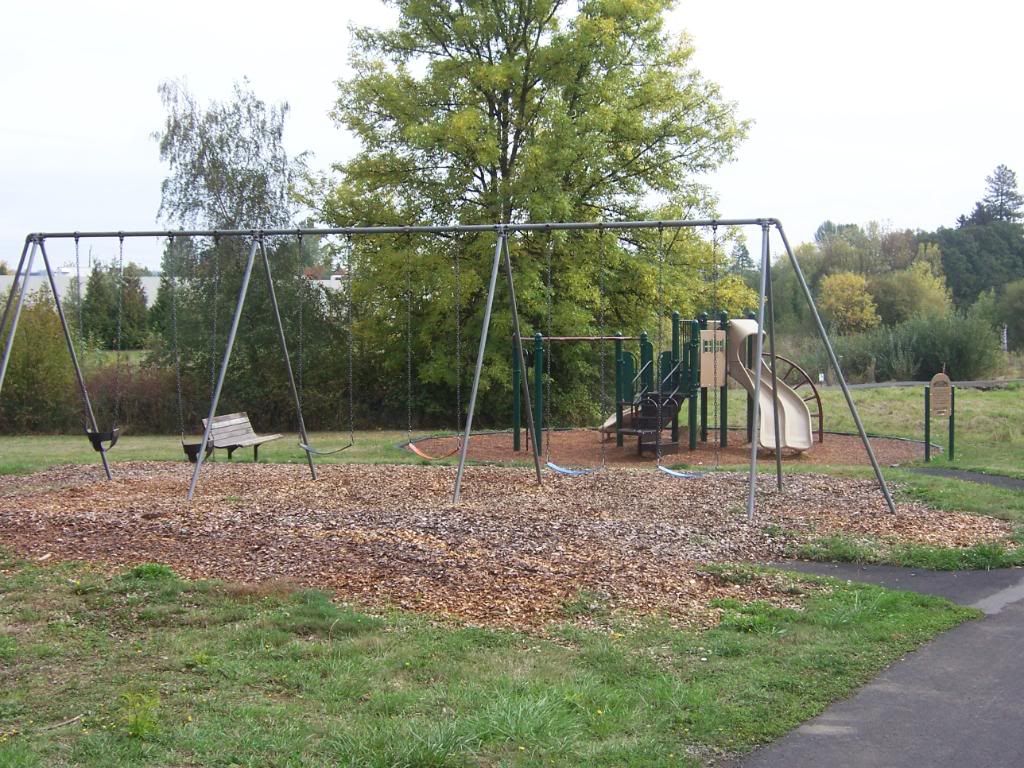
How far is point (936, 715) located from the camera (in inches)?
173

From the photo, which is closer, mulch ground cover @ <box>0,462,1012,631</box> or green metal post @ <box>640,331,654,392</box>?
mulch ground cover @ <box>0,462,1012,631</box>

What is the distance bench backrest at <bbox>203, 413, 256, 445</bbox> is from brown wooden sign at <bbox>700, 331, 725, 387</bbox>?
6218 mm

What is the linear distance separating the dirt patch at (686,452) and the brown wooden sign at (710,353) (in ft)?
3.15

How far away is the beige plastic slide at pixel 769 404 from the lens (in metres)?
14.5

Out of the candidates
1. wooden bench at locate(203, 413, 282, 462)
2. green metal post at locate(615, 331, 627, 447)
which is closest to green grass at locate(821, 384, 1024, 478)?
green metal post at locate(615, 331, 627, 447)

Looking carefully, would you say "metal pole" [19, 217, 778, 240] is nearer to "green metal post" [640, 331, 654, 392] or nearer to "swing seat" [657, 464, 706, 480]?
"swing seat" [657, 464, 706, 480]

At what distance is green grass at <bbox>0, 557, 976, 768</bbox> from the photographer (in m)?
3.84

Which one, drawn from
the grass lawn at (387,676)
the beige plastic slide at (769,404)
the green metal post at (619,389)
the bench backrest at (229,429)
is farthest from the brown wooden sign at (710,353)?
the grass lawn at (387,676)

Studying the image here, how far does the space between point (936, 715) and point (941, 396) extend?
421 inches

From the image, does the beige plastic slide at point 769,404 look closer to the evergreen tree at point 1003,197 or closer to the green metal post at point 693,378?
the green metal post at point 693,378

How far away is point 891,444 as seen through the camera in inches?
615

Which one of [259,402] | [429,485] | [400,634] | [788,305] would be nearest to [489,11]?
[259,402]

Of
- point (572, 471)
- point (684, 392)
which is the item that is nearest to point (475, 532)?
point (572, 471)

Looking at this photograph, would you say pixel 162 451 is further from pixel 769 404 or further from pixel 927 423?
pixel 927 423
